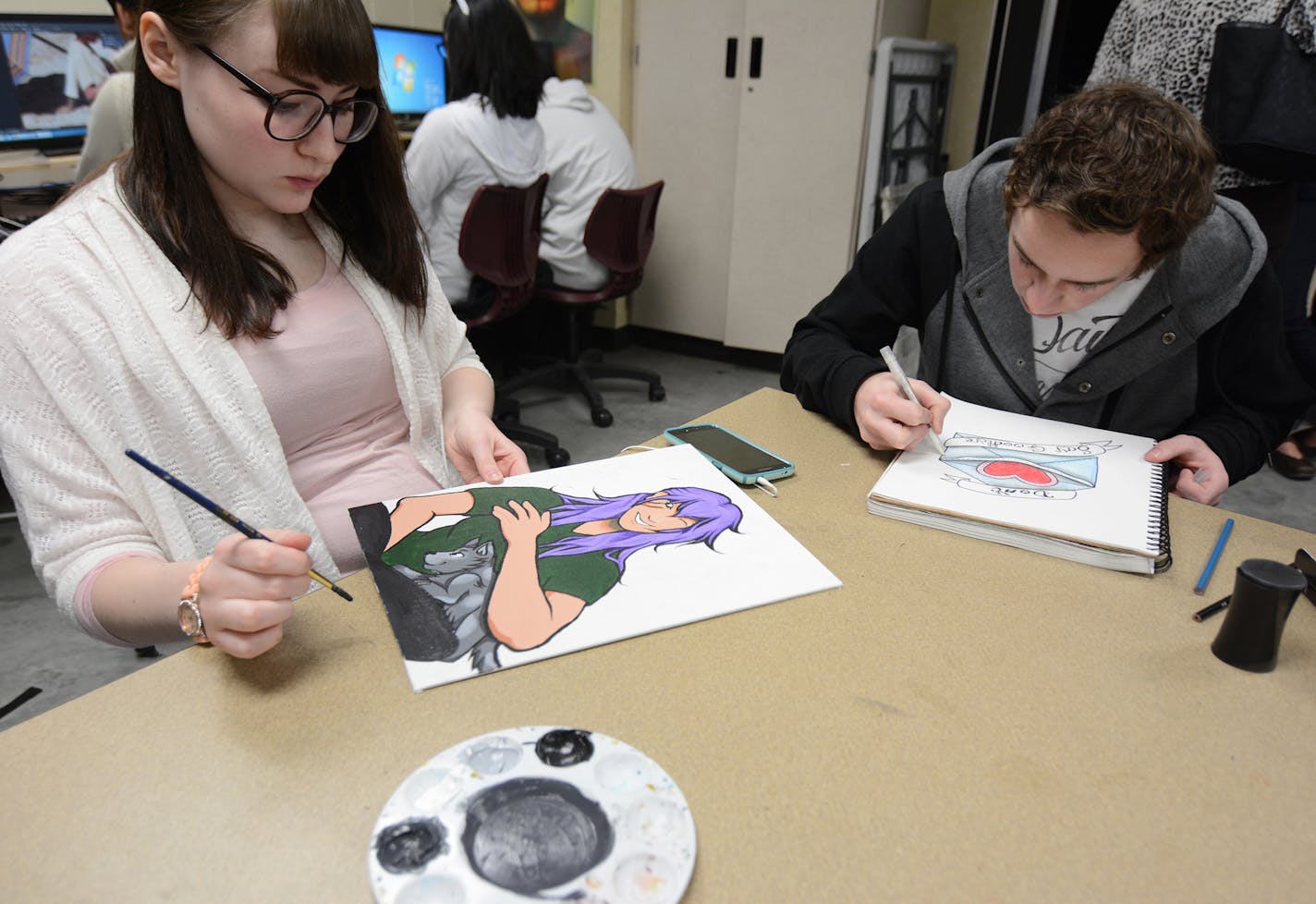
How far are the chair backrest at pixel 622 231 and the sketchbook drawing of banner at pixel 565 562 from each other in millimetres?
2027

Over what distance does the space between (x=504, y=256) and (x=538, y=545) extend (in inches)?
75.8

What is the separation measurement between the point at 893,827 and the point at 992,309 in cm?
82

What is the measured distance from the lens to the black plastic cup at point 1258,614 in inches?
24.0

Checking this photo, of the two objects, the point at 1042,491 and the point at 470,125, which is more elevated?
the point at 470,125

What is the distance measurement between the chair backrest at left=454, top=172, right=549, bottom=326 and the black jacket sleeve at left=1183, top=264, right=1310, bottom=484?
1.88m

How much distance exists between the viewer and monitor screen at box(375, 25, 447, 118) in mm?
3334

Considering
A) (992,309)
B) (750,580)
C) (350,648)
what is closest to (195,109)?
(350,648)

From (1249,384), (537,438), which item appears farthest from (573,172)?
(1249,384)

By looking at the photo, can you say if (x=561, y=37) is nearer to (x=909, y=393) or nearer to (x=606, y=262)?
(x=606, y=262)

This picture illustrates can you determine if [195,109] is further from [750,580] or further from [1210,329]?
[1210,329]

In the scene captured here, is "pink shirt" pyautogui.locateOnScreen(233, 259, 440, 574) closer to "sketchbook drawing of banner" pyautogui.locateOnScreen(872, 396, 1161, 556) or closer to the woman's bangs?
the woman's bangs

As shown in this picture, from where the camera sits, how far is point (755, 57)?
10.1ft

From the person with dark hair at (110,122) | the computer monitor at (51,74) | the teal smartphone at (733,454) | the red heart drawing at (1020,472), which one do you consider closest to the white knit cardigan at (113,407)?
the teal smartphone at (733,454)

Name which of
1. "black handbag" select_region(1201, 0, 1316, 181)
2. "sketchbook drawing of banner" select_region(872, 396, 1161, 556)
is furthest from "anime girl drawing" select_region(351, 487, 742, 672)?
"black handbag" select_region(1201, 0, 1316, 181)
